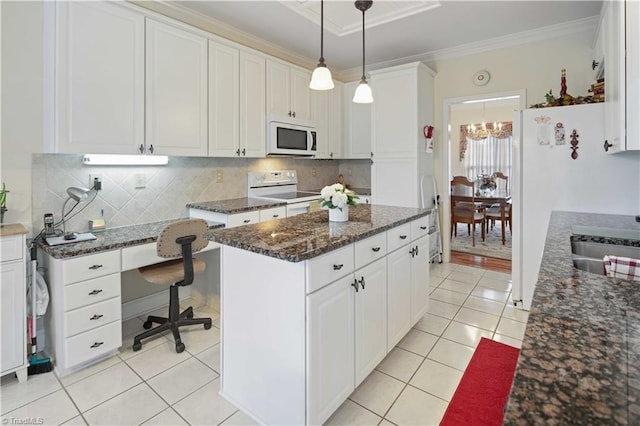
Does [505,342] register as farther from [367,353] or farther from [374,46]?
[374,46]

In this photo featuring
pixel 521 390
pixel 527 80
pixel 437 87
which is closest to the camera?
pixel 521 390

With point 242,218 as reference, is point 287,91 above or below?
above

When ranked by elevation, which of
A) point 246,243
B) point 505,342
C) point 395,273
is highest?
point 246,243

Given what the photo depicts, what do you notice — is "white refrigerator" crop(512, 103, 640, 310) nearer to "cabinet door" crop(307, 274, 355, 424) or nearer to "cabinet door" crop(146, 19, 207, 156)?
"cabinet door" crop(307, 274, 355, 424)

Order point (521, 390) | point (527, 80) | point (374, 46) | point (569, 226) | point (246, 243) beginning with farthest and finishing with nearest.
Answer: point (374, 46) < point (527, 80) < point (569, 226) < point (246, 243) < point (521, 390)

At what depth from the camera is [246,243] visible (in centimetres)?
164

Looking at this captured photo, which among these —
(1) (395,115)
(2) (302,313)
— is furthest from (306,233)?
(1) (395,115)

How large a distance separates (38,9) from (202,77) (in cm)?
112

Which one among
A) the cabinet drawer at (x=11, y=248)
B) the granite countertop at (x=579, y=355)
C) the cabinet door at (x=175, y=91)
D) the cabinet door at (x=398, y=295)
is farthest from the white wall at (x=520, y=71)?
the cabinet drawer at (x=11, y=248)

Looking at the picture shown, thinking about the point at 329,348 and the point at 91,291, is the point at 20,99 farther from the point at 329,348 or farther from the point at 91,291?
the point at 329,348

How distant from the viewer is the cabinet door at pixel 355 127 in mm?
4637

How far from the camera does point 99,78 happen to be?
2.35m

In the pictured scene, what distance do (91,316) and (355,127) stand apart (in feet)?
12.1

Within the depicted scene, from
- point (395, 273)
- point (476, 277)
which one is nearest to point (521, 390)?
point (395, 273)
